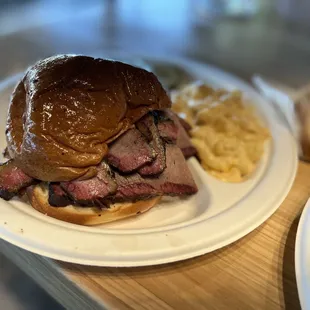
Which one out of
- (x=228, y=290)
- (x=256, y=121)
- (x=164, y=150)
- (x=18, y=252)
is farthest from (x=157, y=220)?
(x=256, y=121)

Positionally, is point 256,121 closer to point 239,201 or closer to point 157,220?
point 239,201

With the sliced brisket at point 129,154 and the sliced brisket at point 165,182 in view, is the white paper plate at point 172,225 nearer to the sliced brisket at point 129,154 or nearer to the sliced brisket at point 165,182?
the sliced brisket at point 165,182

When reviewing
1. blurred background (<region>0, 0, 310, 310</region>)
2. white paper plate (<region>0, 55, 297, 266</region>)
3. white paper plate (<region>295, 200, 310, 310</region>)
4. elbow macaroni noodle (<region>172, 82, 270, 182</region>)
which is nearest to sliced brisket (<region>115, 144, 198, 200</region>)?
white paper plate (<region>0, 55, 297, 266</region>)

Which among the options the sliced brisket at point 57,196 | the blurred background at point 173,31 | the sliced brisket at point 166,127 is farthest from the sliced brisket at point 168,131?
the blurred background at point 173,31

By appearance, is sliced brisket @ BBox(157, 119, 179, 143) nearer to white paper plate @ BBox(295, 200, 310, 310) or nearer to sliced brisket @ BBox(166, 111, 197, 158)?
sliced brisket @ BBox(166, 111, 197, 158)

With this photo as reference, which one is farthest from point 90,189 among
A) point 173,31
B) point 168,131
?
point 173,31
